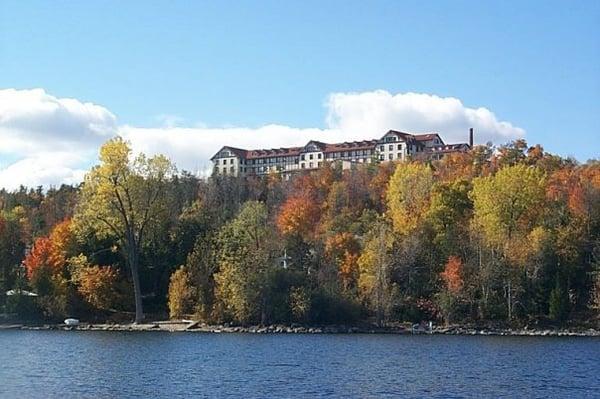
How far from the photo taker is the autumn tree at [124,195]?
7006 centimetres

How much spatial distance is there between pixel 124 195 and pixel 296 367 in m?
34.8

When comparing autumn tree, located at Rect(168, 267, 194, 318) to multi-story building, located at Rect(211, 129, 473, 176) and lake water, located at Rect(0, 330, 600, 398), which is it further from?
multi-story building, located at Rect(211, 129, 473, 176)

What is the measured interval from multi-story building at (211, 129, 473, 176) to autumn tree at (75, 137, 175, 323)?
213ft

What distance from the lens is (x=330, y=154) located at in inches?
6348

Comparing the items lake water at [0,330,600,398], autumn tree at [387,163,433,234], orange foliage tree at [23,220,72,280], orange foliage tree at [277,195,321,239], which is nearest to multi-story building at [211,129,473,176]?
orange foliage tree at [277,195,321,239]

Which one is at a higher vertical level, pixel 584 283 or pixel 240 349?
pixel 584 283

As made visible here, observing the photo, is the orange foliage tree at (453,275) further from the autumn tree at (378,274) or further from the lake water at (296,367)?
the lake water at (296,367)

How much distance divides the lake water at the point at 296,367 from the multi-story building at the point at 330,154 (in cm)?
8383

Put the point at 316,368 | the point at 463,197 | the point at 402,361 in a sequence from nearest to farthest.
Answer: the point at 316,368
the point at 402,361
the point at 463,197

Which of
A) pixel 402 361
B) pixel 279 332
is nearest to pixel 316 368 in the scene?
pixel 402 361

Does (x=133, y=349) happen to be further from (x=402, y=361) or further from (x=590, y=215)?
(x=590, y=215)

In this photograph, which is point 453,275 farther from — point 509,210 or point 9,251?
point 9,251

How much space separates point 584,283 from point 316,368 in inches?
1620

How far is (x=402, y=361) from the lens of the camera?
44406mm
